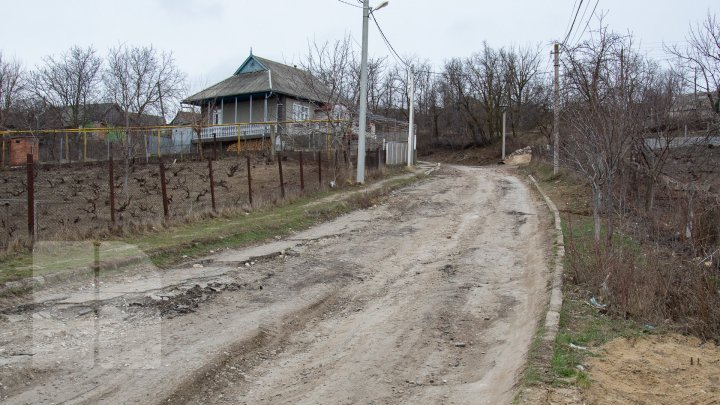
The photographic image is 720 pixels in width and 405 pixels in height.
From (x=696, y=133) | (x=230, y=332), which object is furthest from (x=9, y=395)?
(x=696, y=133)

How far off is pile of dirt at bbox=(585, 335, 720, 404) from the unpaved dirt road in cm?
77

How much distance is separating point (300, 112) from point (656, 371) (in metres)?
38.2

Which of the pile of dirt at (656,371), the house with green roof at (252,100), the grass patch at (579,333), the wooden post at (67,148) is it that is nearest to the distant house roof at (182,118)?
the house with green roof at (252,100)

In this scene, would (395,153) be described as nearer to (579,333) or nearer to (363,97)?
(363,97)

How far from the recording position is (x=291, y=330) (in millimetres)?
6551

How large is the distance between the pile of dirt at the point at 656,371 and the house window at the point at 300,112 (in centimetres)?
3536

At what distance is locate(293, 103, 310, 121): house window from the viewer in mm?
40256

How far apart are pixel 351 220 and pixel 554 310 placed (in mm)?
8306

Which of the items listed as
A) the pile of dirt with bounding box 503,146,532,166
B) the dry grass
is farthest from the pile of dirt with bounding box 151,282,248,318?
the pile of dirt with bounding box 503,146,532,166

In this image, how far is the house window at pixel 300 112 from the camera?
40.3 m

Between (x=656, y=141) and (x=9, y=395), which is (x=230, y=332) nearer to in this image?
(x=9, y=395)

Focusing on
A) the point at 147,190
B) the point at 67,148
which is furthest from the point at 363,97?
the point at 67,148

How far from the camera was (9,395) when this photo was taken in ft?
14.7

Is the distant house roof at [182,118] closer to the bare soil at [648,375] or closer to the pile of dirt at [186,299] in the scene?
the pile of dirt at [186,299]
